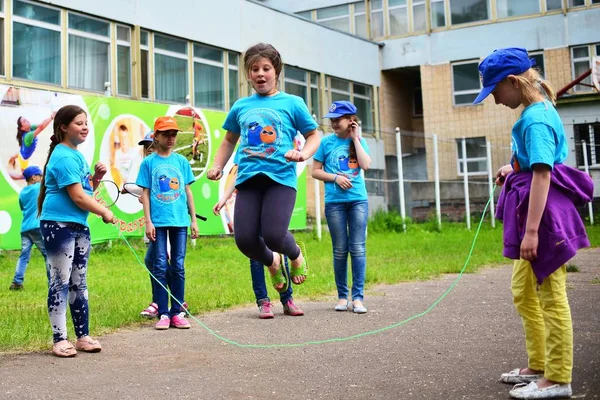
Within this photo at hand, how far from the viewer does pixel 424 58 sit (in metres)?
32.4

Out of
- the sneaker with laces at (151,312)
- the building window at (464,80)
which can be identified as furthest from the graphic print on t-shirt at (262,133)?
the building window at (464,80)

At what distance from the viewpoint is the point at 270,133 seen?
229 inches

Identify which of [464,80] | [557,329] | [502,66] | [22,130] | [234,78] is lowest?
[557,329]

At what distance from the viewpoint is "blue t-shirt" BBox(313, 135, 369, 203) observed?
299 inches

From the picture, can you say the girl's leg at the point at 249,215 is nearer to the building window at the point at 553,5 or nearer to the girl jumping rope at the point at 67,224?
the girl jumping rope at the point at 67,224

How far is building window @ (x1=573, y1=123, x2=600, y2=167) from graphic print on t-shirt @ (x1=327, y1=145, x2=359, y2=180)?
20940mm

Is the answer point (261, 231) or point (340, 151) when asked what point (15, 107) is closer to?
point (340, 151)

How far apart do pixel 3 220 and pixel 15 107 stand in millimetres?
2005

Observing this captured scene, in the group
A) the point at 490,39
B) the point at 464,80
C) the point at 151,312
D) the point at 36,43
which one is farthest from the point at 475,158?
the point at 151,312

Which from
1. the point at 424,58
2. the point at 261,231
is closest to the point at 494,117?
the point at 424,58

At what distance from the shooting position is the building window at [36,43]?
18.3 meters

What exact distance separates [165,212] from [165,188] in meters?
0.24

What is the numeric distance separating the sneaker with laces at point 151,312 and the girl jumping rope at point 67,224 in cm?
154

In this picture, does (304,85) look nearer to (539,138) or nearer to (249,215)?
(249,215)
